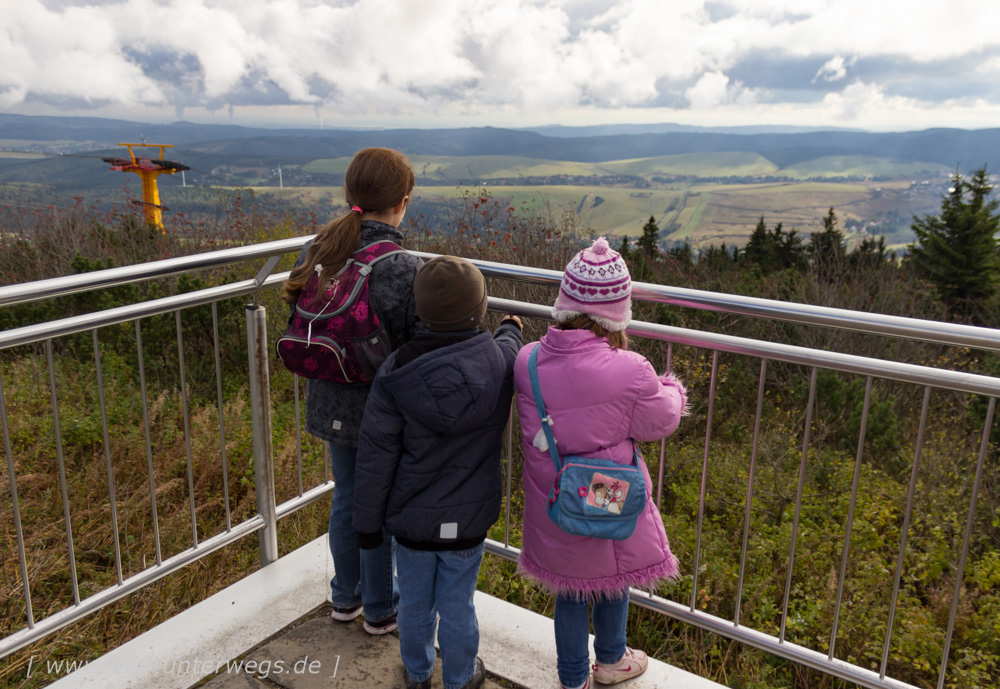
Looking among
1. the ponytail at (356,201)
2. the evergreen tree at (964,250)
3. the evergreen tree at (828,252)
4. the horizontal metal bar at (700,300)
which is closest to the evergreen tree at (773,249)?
the evergreen tree at (828,252)

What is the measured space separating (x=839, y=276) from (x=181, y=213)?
11.4 meters

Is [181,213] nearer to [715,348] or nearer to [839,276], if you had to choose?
[715,348]

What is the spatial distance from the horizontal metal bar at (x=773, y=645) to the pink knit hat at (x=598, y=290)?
1.16 metres

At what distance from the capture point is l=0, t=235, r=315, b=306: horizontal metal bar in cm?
209

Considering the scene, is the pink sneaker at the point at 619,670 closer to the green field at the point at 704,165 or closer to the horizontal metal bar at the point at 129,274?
the horizontal metal bar at the point at 129,274

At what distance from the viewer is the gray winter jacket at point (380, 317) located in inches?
91.4

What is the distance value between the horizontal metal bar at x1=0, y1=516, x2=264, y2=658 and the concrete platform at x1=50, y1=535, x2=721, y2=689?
20cm

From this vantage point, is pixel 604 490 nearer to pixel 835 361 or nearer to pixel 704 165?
pixel 835 361

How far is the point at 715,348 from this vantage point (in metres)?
2.34

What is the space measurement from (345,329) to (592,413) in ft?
2.71

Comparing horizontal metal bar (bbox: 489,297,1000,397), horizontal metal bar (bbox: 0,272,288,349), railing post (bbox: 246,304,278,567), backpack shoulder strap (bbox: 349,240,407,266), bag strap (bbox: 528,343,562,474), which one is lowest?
railing post (bbox: 246,304,278,567)

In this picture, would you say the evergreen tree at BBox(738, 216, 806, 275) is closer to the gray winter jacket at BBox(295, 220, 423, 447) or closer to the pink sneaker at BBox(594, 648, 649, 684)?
the pink sneaker at BBox(594, 648, 649, 684)

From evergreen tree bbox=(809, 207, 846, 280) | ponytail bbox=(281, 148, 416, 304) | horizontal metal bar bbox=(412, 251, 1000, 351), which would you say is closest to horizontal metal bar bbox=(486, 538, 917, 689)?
horizontal metal bar bbox=(412, 251, 1000, 351)

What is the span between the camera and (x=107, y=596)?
2.61m
